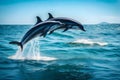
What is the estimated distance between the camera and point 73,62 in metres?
11.1

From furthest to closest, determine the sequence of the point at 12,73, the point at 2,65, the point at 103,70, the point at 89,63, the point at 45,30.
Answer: the point at 89,63
the point at 2,65
the point at 103,70
the point at 12,73
the point at 45,30

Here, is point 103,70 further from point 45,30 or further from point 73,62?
point 45,30

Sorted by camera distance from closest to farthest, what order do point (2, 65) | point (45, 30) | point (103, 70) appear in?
point (45, 30) < point (103, 70) < point (2, 65)

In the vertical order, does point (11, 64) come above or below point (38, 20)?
below

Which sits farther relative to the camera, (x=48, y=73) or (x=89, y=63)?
(x=89, y=63)

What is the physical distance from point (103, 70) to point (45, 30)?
3.02 meters

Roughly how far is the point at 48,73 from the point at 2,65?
7.93 ft

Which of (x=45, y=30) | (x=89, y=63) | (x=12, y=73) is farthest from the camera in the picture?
(x=89, y=63)

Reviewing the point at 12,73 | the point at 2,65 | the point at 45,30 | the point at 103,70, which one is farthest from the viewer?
the point at 2,65

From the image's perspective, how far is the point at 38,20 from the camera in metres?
8.65

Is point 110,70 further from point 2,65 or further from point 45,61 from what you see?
point 2,65

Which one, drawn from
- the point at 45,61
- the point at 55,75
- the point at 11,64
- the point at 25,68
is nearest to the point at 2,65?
the point at 11,64

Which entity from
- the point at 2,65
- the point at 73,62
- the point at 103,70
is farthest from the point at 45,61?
the point at 103,70

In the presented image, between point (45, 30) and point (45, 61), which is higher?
point (45, 30)
